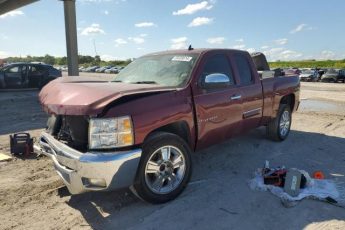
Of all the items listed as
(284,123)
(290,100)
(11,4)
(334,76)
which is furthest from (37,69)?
(334,76)

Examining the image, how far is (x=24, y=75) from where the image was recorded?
18219 mm

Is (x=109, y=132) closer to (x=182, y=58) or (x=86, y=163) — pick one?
(x=86, y=163)

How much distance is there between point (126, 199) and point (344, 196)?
8.77 ft

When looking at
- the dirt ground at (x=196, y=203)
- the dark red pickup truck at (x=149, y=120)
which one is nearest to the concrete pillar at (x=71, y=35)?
the dirt ground at (x=196, y=203)

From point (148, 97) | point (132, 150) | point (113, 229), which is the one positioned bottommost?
point (113, 229)

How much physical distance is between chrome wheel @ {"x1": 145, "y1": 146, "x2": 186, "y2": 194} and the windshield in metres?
0.94

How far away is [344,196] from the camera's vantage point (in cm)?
431

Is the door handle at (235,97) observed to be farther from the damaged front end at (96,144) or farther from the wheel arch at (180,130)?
the damaged front end at (96,144)

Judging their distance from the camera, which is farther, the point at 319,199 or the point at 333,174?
the point at 333,174

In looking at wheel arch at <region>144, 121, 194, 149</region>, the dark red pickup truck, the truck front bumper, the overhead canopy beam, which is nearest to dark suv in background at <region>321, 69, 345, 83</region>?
the overhead canopy beam

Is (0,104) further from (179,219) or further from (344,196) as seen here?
(344,196)

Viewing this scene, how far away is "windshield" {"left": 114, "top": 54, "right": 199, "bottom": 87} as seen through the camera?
15.6 ft

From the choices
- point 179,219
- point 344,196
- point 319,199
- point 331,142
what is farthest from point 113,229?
point 331,142

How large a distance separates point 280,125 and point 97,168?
177 inches
